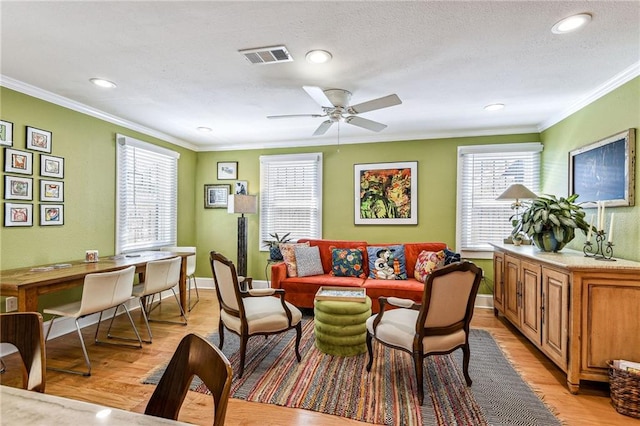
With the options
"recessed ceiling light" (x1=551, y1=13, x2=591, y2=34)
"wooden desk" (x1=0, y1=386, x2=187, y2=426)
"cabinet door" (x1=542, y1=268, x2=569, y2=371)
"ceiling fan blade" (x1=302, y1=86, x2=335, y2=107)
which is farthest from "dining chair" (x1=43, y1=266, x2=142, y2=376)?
"recessed ceiling light" (x1=551, y1=13, x2=591, y2=34)

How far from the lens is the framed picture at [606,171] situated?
259 centimetres

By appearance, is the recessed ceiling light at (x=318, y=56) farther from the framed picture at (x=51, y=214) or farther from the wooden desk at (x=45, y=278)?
the framed picture at (x=51, y=214)

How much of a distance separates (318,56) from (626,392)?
126 inches

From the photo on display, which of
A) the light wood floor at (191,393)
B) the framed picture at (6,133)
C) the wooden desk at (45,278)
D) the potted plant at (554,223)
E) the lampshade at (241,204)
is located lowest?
the light wood floor at (191,393)

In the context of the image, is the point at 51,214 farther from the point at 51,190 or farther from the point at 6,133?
the point at 6,133

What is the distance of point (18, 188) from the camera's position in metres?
3.00

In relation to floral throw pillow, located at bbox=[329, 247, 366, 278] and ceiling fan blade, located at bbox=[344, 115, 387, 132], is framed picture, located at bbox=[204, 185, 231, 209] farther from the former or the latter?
ceiling fan blade, located at bbox=[344, 115, 387, 132]

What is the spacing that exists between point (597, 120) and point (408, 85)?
76.0 inches

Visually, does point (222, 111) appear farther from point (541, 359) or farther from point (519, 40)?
point (541, 359)

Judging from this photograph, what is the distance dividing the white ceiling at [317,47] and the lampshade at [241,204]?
1.35 metres

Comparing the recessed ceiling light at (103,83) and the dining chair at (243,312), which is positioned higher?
the recessed ceiling light at (103,83)

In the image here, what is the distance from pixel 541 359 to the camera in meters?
2.90

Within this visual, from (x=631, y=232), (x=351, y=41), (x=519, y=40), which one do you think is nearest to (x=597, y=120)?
(x=631, y=232)

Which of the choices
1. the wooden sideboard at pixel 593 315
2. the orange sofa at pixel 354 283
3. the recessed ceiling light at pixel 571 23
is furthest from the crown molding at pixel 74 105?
the wooden sideboard at pixel 593 315
